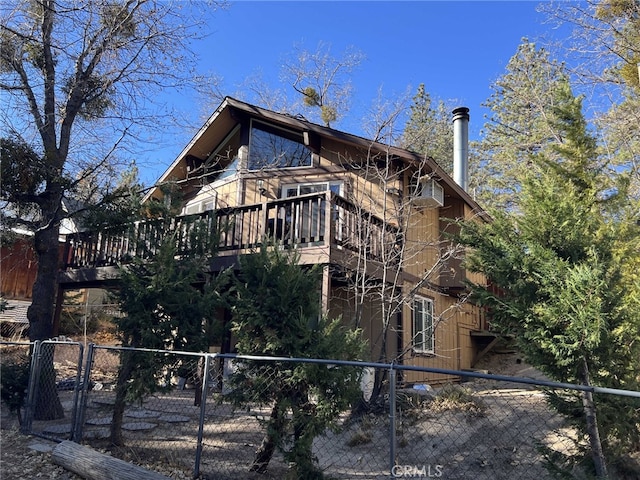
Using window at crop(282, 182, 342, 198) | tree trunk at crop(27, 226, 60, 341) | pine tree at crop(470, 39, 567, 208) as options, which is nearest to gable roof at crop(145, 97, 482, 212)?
window at crop(282, 182, 342, 198)

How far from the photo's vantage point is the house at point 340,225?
335 inches

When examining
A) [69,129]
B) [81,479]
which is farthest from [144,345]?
[69,129]

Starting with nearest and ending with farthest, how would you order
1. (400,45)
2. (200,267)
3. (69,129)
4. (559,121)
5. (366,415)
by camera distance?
(559,121), (200,267), (366,415), (69,129), (400,45)

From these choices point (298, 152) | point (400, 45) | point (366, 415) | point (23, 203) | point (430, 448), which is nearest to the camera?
point (430, 448)

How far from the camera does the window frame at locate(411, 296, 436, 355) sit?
1094 centimetres

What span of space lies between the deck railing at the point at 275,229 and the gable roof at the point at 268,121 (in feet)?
5.34

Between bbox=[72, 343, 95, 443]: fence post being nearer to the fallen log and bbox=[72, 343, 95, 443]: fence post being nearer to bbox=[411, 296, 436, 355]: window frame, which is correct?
the fallen log

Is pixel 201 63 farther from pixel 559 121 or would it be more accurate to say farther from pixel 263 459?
pixel 263 459

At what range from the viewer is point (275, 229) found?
778cm

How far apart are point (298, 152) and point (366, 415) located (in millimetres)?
7096

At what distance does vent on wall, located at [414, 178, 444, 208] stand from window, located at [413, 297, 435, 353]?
86.4 inches

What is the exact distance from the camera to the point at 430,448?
6371 mm

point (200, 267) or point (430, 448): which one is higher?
point (200, 267)

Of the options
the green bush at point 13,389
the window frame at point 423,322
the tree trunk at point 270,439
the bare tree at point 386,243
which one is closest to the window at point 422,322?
the window frame at point 423,322
